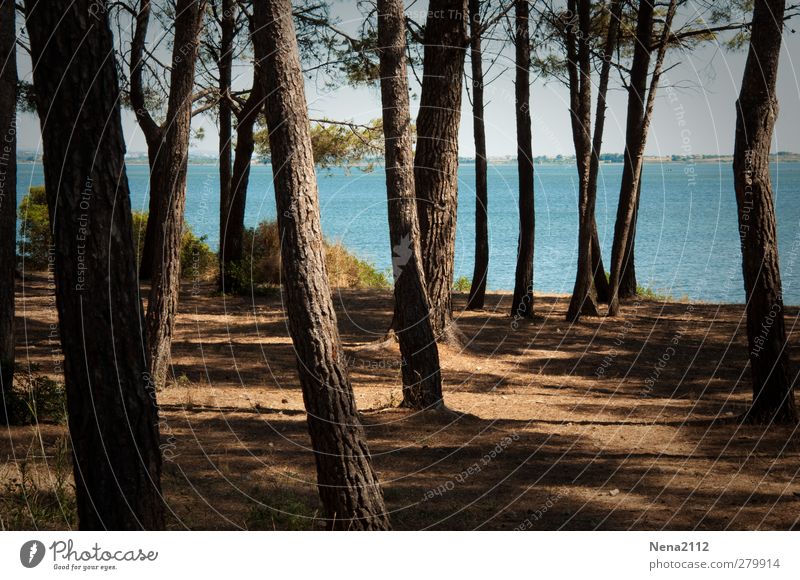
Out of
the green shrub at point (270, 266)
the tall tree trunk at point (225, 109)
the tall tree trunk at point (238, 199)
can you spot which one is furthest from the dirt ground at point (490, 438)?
the tall tree trunk at point (225, 109)

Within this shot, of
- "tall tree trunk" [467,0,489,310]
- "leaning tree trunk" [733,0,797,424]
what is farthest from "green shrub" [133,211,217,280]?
"leaning tree trunk" [733,0,797,424]

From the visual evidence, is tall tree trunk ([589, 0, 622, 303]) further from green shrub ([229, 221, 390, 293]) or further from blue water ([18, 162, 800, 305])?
green shrub ([229, 221, 390, 293])

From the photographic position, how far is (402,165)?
8.21m

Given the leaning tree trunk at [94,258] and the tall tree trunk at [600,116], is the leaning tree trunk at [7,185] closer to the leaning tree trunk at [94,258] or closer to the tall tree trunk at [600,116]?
the leaning tree trunk at [94,258]

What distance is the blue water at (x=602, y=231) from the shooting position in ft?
87.5

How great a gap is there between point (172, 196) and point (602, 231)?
4140cm

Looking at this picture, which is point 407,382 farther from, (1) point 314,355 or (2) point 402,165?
(1) point 314,355

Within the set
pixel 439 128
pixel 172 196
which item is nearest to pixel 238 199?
pixel 439 128

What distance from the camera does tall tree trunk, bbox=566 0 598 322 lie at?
13227mm

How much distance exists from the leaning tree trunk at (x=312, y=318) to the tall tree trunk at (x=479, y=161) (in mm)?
8700

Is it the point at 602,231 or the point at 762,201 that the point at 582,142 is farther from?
the point at 602,231

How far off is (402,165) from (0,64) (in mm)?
3644

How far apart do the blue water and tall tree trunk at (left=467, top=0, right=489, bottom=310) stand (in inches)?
158

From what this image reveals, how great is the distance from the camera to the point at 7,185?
7.20 metres
